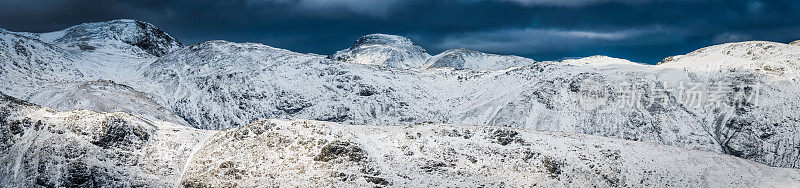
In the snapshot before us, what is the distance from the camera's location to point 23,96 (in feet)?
243

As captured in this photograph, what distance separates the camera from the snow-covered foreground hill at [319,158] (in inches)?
1383

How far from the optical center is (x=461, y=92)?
106 m

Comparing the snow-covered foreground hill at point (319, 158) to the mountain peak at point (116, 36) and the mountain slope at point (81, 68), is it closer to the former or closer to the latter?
the mountain slope at point (81, 68)

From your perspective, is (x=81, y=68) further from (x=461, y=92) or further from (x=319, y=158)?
(x=319, y=158)

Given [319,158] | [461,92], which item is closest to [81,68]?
[461,92]

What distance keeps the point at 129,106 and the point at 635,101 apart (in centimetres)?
8877

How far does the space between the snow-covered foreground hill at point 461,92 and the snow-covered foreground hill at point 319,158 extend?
1456 inches

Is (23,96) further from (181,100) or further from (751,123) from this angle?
(751,123)

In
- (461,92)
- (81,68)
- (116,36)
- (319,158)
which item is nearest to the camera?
(319,158)

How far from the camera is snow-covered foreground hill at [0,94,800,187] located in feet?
115

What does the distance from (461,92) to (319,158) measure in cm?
7266

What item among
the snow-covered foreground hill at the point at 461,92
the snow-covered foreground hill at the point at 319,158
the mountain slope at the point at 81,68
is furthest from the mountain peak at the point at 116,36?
the snow-covered foreground hill at the point at 319,158

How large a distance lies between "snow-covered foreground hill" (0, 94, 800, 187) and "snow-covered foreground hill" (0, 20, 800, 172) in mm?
36972

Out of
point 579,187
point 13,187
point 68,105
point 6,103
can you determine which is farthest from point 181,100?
point 579,187
